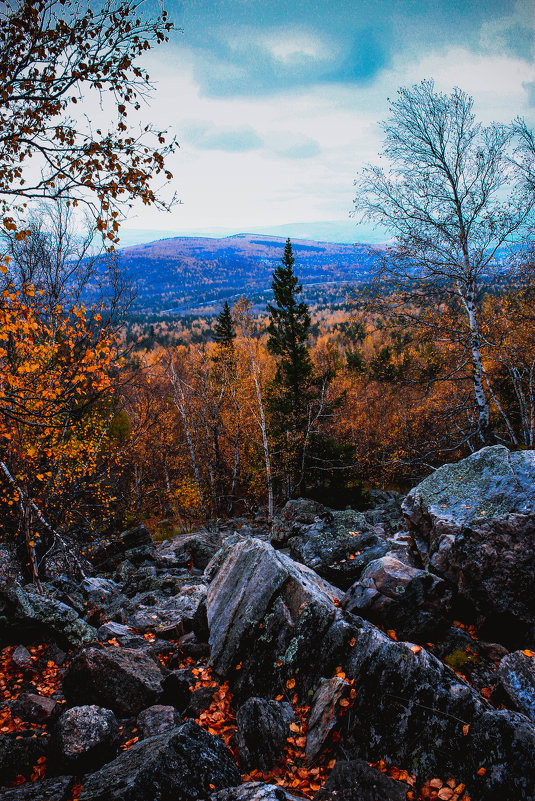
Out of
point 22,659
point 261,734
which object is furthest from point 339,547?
point 22,659

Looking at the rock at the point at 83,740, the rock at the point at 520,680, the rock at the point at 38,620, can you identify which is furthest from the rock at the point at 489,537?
the rock at the point at 38,620

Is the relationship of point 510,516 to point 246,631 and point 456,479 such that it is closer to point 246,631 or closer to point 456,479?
point 456,479

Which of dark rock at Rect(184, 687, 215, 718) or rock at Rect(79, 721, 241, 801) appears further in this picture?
dark rock at Rect(184, 687, 215, 718)

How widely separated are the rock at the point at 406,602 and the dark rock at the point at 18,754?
475cm

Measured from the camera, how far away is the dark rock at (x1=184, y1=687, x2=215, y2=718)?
224 inches

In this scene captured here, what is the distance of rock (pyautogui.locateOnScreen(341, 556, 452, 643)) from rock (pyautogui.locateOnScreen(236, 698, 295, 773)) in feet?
6.83

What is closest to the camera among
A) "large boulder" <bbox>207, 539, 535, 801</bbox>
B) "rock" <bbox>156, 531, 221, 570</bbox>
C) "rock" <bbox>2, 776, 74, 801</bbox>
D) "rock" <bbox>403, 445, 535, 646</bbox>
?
"large boulder" <bbox>207, 539, 535, 801</bbox>

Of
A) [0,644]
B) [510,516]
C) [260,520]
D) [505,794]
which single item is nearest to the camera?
[505,794]

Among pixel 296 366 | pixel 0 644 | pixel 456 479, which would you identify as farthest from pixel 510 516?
pixel 296 366

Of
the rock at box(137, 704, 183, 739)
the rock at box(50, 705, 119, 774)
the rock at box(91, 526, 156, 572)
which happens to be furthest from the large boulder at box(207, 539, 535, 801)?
the rock at box(91, 526, 156, 572)

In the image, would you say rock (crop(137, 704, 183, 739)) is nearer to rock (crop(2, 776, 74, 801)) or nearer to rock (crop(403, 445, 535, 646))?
rock (crop(2, 776, 74, 801))

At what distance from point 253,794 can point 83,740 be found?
2.66 metres

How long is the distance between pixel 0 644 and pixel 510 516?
9.94 metres

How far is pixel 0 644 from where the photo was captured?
7.54 meters
